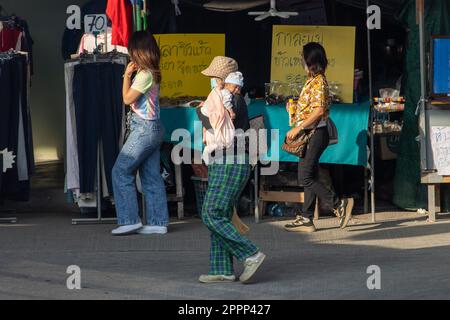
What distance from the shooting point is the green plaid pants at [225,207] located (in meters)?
8.47

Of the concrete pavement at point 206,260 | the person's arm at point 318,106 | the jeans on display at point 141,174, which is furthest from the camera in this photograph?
the jeans on display at point 141,174

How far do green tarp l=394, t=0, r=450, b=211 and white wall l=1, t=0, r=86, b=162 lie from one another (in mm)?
3496

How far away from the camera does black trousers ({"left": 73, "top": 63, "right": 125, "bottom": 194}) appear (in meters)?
11.1

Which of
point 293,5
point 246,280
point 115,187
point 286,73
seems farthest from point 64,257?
point 293,5

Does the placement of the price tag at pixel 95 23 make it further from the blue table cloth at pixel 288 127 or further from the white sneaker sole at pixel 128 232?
the white sneaker sole at pixel 128 232

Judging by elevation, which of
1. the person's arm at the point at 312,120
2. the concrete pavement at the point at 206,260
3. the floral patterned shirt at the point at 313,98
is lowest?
the concrete pavement at the point at 206,260

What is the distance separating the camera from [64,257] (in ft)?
32.1

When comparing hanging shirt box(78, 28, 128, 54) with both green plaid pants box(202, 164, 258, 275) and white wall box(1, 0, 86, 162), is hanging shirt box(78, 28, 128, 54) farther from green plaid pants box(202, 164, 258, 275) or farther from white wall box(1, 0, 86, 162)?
green plaid pants box(202, 164, 258, 275)

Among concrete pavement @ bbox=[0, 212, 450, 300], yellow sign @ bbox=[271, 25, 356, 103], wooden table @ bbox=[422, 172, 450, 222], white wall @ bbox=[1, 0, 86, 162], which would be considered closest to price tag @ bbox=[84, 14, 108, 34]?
white wall @ bbox=[1, 0, 86, 162]

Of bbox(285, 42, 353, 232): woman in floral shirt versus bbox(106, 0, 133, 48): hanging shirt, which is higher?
bbox(106, 0, 133, 48): hanging shirt

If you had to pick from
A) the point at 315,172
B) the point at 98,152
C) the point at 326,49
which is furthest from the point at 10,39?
the point at 315,172

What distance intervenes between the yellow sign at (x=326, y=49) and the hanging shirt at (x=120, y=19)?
1.48 metres

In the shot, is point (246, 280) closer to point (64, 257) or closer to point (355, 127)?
point (64, 257)

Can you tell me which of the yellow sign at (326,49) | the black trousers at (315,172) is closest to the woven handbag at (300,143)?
the black trousers at (315,172)
